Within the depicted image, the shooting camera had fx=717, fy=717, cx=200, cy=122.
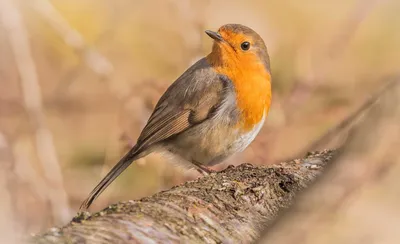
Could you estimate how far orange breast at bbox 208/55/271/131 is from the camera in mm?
3979

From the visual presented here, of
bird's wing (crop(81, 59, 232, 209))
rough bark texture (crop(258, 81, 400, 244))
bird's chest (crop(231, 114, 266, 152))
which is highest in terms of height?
bird's wing (crop(81, 59, 232, 209))

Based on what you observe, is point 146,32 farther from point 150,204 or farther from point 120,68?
point 150,204

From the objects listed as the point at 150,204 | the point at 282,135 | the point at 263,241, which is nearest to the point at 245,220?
the point at 150,204

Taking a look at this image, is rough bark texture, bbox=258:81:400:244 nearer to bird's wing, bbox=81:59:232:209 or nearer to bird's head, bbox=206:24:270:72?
bird's wing, bbox=81:59:232:209

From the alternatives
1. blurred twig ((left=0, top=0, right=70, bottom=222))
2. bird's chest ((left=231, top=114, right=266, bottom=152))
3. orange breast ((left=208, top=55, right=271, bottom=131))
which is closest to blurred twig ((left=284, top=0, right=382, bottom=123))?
orange breast ((left=208, top=55, right=271, bottom=131))

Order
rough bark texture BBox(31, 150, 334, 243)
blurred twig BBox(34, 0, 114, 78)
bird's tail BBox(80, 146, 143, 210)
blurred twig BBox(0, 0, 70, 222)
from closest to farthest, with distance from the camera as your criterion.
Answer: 1. rough bark texture BBox(31, 150, 334, 243)
2. bird's tail BBox(80, 146, 143, 210)
3. blurred twig BBox(0, 0, 70, 222)
4. blurred twig BBox(34, 0, 114, 78)

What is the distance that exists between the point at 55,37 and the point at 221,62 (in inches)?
160

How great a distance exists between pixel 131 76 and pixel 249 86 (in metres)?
3.01

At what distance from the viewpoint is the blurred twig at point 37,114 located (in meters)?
4.68

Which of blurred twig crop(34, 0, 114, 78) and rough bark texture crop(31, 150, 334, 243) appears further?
blurred twig crop(34, 0, 114, 78)

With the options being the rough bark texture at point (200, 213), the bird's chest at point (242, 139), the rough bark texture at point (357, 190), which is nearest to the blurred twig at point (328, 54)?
the bird's chest at point (242, 139)

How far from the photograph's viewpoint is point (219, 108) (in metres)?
4.06

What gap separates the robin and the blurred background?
0.33 m

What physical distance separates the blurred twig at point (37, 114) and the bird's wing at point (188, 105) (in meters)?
0.87
